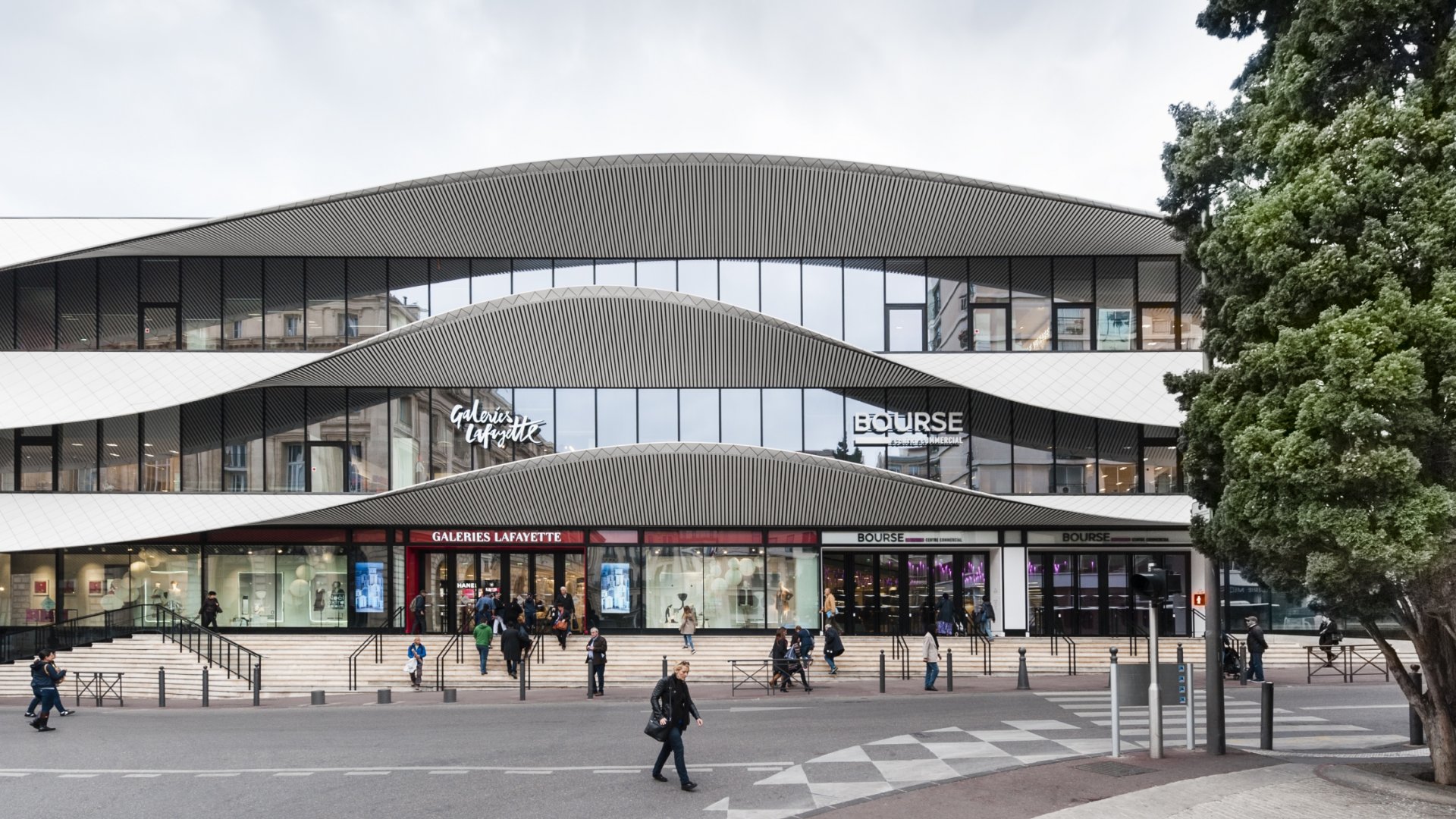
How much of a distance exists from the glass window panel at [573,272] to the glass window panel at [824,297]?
618cm

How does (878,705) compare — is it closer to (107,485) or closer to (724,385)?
(724,385)

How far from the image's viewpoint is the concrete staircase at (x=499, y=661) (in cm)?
2434

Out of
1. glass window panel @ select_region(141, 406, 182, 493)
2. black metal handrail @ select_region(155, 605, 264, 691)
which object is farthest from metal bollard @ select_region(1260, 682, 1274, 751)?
glass window panel @ select_region(141, 406, 182, 493)

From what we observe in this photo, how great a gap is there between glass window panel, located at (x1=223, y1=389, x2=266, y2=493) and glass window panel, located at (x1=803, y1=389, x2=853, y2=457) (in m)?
12.0

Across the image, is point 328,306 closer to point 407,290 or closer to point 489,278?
point 407,290

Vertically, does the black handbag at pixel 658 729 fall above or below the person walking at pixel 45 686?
above

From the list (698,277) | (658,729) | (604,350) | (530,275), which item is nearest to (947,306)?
(698,277)

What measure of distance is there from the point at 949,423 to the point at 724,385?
6.49 metres

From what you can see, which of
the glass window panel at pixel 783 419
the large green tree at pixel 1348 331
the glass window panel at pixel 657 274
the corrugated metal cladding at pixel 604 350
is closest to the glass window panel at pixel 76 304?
the corrugated metal cladding at pixel 604 350

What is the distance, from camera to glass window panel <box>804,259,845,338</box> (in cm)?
2933

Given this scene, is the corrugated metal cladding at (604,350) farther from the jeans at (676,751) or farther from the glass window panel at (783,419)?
the jeans at (676,751)

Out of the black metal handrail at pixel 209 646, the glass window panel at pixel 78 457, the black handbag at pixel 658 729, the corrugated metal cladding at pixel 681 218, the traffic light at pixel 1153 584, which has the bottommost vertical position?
the black metal handrail at pixel 209 646

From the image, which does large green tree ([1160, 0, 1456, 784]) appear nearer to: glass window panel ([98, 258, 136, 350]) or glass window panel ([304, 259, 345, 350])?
glass window panel ([304, 259, 345, 350])

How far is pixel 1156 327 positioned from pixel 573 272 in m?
16.6
